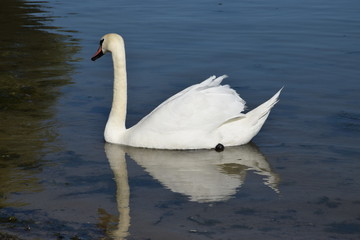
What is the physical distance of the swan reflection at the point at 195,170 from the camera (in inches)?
291

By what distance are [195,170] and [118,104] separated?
63.8 inches

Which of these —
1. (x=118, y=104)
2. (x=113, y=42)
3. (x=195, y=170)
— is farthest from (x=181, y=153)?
(x=113, y=42)

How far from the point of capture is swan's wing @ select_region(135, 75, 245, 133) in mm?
8750

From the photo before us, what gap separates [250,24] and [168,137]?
723 centimetres

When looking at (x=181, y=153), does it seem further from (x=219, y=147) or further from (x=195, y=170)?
(x=195, y=170)

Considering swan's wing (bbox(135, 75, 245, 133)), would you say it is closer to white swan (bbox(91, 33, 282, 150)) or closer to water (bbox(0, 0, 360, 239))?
white swan (bbox(91, 33, 282, 150))

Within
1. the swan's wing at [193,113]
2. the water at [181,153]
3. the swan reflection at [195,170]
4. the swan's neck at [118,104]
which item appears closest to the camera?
the water at [181,153]

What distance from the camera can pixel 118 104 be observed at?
9.33 metres

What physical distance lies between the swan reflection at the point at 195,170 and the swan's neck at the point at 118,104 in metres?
0.13

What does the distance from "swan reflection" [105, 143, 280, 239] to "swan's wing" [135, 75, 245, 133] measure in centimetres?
29

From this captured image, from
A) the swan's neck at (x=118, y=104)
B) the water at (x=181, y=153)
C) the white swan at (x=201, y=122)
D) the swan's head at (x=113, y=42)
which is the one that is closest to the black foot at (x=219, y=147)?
the white swan at (x=201, y=122)

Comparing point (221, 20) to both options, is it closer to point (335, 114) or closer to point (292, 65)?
point (292, 65)

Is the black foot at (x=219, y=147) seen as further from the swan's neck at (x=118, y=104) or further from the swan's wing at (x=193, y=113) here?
the swan's neck at (x=118, y=104)

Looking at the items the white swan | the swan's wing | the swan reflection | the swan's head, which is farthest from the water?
the swan's head
